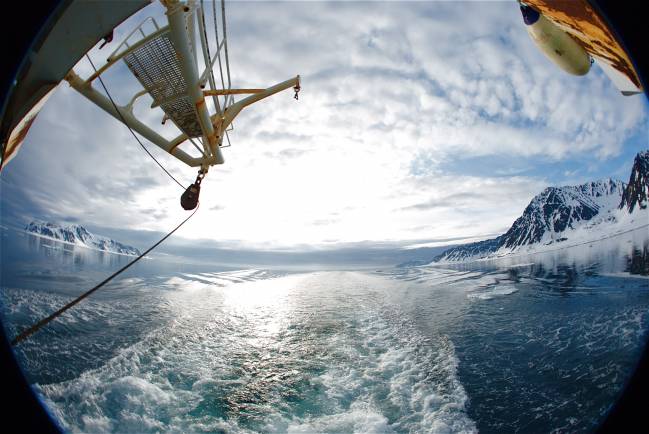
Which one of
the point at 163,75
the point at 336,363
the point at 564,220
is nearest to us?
the point at 163,75

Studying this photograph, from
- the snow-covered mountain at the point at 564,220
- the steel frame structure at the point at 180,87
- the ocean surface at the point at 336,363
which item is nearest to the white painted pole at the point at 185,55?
the steel frame structure at the point at 180,87

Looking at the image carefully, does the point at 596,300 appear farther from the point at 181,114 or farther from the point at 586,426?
the point at 181,114

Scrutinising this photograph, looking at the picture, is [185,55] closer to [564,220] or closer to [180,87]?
[180,87]

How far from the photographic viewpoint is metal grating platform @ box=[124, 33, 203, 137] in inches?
146

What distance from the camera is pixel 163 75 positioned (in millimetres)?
4047

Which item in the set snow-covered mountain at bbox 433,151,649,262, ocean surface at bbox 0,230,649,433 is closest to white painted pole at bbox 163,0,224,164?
ocean surface at bbox 0,230,649,433

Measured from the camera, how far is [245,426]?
5543 mm

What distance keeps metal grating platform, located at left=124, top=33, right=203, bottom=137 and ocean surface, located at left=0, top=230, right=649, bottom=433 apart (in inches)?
163

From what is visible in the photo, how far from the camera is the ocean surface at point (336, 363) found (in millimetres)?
5742

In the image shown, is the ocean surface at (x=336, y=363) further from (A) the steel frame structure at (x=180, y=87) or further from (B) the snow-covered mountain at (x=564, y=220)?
(B) the snow-covered mountain at (x=564, y=220)

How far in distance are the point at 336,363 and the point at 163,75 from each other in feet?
30.0

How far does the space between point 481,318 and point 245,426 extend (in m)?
12.3

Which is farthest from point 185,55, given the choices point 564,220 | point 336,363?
point 564,220

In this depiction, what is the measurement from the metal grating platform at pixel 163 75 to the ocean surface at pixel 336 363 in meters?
4.15
